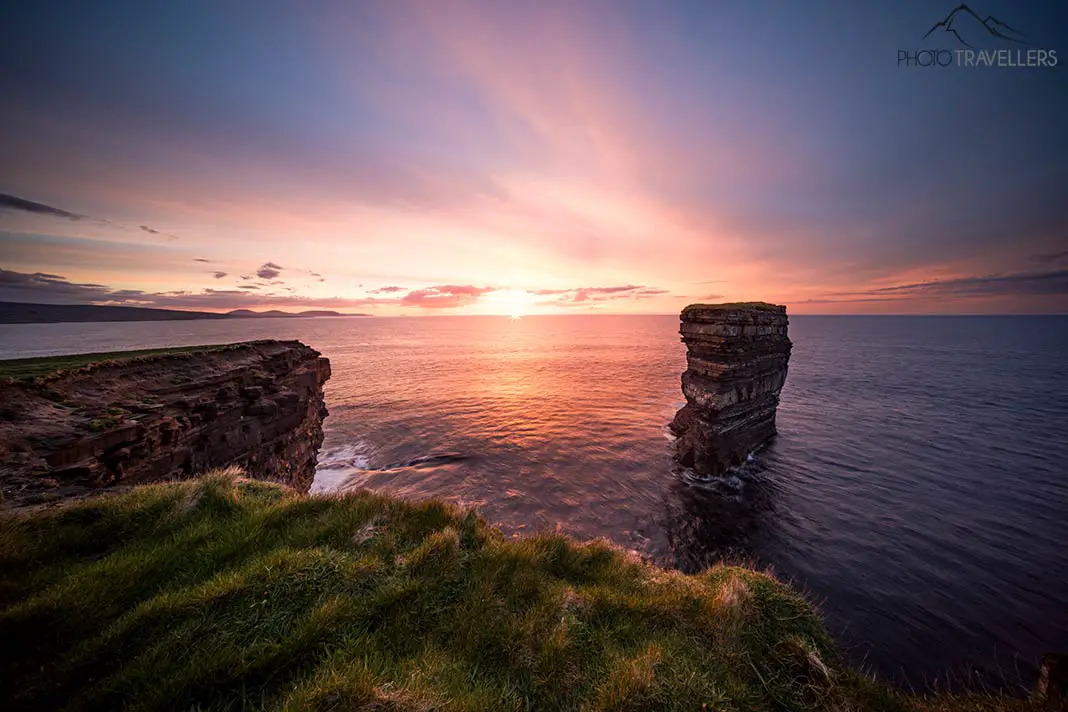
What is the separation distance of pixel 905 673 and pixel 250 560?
53.7 feet

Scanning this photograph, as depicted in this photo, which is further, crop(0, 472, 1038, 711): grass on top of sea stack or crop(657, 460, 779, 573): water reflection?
crop(657, 460, 779, 573): water reflection

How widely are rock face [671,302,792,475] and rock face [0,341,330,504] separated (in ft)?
75.3

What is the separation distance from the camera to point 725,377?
19734 mm

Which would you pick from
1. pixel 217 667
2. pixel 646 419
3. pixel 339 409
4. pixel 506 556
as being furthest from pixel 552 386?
pixel 217 667

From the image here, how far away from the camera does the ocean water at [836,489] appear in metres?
10.9

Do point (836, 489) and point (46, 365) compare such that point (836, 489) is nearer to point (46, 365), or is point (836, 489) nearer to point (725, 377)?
point (725, 377)

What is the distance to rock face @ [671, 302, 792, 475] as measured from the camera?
64.3 feet

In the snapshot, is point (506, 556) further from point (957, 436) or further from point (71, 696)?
point (957, 436)

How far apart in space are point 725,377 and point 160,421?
83.2 feet

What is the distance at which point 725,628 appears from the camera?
16.7ft

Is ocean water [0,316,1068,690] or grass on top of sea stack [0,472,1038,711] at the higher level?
grass on top of sea stack [0,472,1038,711]

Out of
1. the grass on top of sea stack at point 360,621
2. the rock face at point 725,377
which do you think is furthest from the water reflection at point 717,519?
the grass on top of sea stack at point 360,621

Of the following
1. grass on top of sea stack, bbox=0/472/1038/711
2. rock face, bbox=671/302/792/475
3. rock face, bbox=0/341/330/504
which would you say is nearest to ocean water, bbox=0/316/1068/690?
rock face, bbox=671/302/792/475

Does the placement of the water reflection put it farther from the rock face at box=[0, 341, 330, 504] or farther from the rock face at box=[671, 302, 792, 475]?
the rock face at box=[0, 341, 330, 504]
